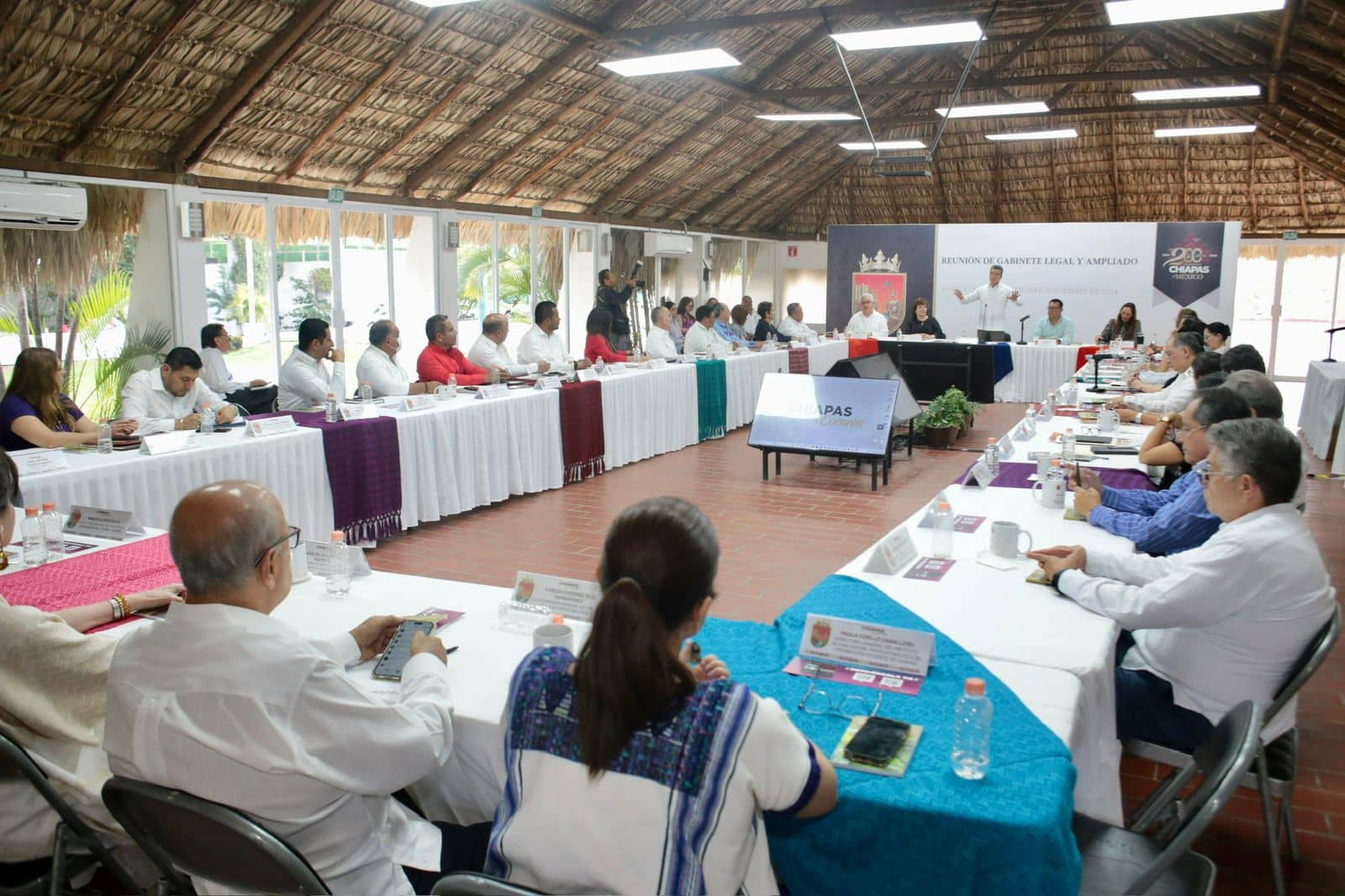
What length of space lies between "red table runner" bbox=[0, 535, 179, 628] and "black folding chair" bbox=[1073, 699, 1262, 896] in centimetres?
222

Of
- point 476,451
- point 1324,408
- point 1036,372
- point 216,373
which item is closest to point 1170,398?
point 1324,408

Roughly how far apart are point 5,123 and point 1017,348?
10135 millimetres

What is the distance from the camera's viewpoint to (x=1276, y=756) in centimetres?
223

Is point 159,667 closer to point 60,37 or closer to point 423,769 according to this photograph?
point 423,769

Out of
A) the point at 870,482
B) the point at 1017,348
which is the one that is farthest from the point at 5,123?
the point at 1017,348

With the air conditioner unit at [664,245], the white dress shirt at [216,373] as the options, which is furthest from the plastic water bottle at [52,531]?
the air conditioner unit at [664,245]

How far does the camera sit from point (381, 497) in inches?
214

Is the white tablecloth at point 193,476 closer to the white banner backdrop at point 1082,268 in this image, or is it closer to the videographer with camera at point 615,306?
the videographer with camera at point 615,306

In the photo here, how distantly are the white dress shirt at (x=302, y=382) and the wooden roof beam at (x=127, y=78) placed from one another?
8.16 feet

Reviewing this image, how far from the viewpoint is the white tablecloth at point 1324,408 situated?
7.68 metres

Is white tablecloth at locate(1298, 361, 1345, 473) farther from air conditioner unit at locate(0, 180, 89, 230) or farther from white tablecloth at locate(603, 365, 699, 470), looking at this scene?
air conditioner unit at locate(0, 180, 89, 230)

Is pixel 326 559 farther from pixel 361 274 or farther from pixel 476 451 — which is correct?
pixel 361 274

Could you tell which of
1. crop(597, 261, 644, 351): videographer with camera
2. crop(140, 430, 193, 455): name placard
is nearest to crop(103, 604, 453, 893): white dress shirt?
crop(140, 430, 193, 455): name placard
